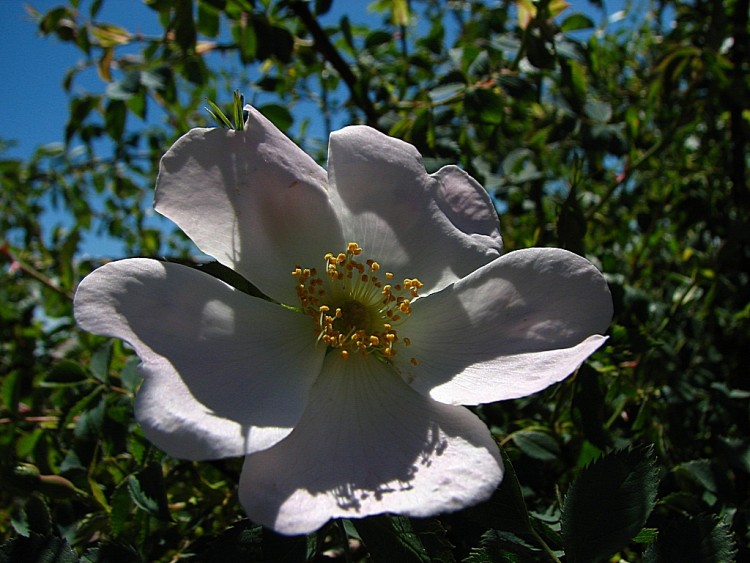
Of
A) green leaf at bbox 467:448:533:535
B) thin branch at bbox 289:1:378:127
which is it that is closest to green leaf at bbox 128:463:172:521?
green leaf at bbox 467:448:533:535

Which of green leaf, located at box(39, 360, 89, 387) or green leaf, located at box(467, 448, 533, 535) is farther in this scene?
green leaf, located at box(39, 360, 89, 387)

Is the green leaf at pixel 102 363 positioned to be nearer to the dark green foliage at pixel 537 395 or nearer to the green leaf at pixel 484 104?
the dark green foliage at pixel 537 395

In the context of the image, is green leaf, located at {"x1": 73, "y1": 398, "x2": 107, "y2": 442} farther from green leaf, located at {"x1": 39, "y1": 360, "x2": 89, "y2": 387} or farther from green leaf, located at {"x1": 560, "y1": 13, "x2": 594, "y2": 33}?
green leaf, located at {"x1": 560, "y1": 13, "x2": 594, "y2": 33}

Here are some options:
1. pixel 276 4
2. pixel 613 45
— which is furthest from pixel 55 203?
pixel 613 45

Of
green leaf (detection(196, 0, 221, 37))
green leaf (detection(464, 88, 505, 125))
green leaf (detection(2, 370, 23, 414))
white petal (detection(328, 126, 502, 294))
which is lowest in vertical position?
green leaf (detection(2, 370, 23, 414))

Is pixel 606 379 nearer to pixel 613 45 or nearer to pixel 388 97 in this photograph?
pixel 388 97

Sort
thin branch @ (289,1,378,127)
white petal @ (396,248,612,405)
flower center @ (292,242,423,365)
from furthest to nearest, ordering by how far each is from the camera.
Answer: thin branch @ (289,1,378,127), flower center @ (292,242,423,365), white petal @ (396,248,612,405)
